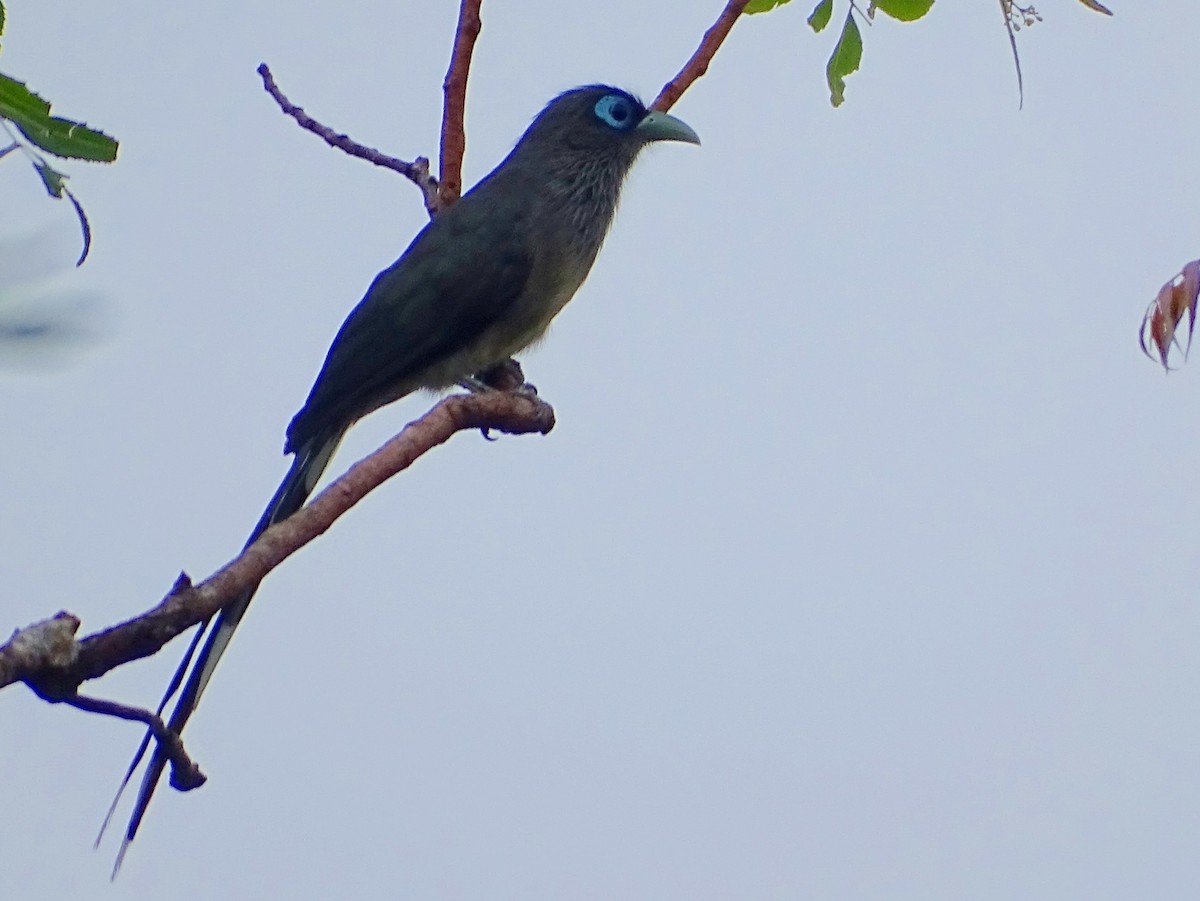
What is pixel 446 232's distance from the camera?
4680 mm

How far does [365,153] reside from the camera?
3.74 m

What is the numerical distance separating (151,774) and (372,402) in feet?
7.08

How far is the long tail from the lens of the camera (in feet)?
8.59

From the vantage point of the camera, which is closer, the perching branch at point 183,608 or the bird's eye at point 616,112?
the perching branch at point 183,608

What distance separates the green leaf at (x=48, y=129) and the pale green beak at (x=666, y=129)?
3.54 m

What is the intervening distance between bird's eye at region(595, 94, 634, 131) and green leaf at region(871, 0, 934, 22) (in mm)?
2452

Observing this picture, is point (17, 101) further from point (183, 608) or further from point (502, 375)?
point (502, 375)

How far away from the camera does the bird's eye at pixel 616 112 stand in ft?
18.0

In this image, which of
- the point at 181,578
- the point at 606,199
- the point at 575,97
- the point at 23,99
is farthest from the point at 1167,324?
the point at 575,97

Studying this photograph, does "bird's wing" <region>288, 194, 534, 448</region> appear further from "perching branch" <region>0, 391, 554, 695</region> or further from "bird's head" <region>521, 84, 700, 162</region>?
"perching branch" <region>0, 391, 554, 695</region>

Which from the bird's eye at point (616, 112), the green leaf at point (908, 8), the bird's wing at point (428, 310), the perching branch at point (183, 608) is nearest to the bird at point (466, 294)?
the bird's wing at point (428, 310)

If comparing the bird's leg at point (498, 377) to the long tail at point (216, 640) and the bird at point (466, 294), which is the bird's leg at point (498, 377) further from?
the long tail at point (216, 640)

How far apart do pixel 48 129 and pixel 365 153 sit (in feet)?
6.54

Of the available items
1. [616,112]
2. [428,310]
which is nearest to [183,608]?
[428,310]
